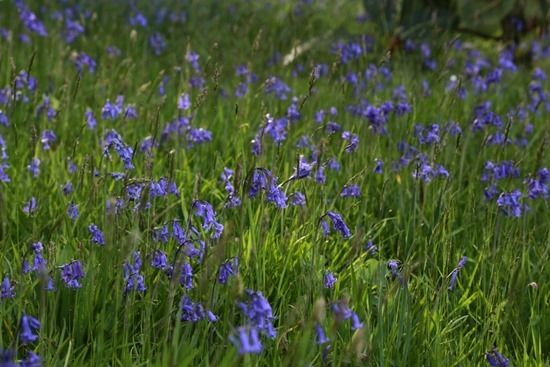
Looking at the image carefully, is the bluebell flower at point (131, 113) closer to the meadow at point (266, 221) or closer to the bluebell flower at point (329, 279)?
the meadow at point (266, 221)

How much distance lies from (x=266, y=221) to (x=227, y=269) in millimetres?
205

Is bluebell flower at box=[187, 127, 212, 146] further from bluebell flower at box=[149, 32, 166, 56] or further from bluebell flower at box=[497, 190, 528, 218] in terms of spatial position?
bluebell flower at box=[149, 32, 166, 56]

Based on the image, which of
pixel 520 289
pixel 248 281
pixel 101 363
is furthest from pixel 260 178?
pixel 520 289

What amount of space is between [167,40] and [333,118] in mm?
2381

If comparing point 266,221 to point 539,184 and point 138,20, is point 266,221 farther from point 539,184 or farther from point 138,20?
point 138,20

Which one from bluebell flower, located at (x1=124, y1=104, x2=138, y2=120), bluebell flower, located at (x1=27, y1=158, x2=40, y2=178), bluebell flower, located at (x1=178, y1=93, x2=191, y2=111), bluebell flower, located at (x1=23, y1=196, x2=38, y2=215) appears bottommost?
bluebell flower, located at (x1=23, y1=196, x2=38, y2=215)

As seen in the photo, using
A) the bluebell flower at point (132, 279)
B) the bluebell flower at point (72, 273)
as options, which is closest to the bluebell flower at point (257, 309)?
the bluebell flower at point (132, 279)

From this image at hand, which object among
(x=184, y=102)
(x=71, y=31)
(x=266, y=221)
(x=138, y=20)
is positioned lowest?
(x=266, y=221)

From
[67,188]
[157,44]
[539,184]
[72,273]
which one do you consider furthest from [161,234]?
[157,44]

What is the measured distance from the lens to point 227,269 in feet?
7.11

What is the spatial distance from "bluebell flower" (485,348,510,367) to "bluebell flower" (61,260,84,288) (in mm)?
1068

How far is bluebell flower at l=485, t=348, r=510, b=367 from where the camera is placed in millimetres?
2121

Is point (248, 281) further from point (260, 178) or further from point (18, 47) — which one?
point (18, 47)

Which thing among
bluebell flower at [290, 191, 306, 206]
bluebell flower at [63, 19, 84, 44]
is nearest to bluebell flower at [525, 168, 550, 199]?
bluebell flower at [290, 191, 306, 206]
